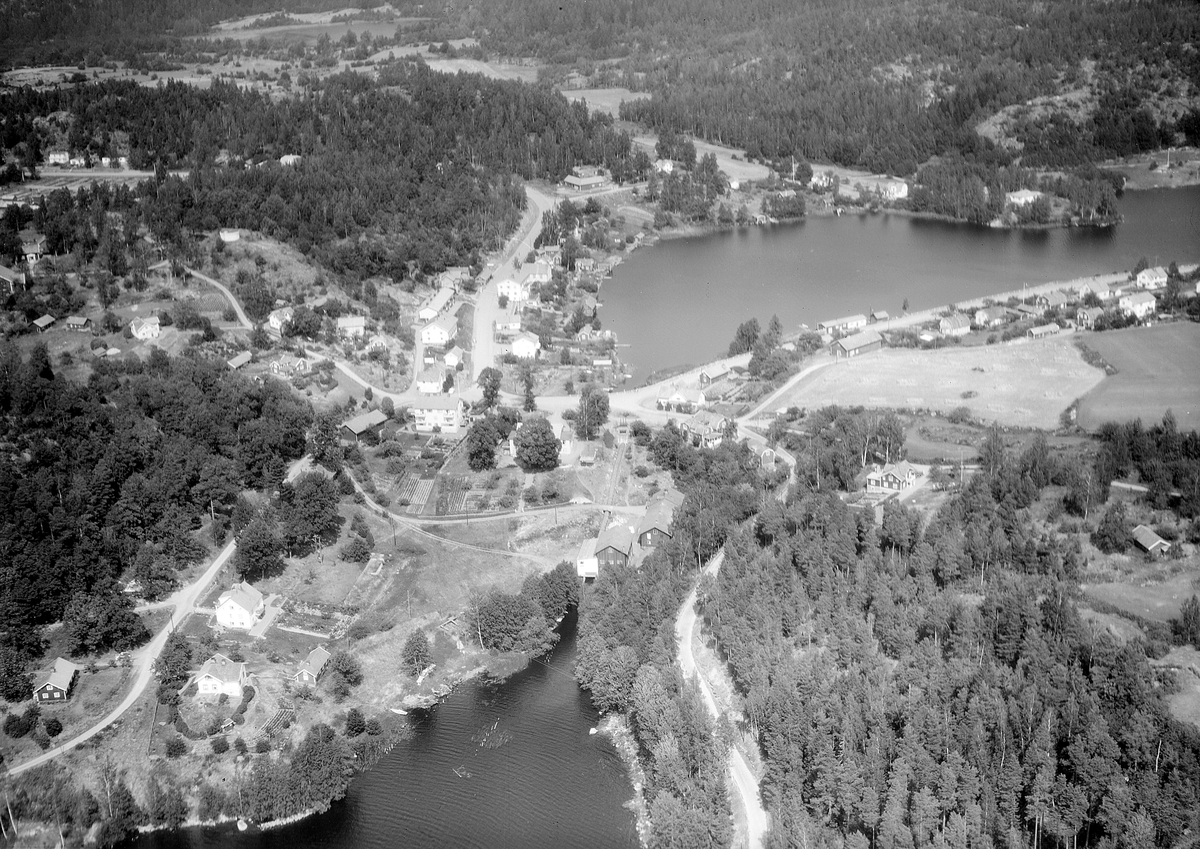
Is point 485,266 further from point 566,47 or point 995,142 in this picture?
point 566,47

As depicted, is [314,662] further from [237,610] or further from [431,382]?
[431,382]

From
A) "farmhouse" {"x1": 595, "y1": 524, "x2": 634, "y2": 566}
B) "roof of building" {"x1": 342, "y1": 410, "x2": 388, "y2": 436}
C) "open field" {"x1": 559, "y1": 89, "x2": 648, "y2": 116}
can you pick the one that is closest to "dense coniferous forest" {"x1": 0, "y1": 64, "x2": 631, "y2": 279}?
"open field" {"x1": 559, "y1": 89, "x2": 648, "y2": 116}

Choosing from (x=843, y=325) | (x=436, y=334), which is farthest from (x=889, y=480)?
(x=436, y=334)

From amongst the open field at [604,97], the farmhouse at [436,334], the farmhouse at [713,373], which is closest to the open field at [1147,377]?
the farmhouse at [713,373]

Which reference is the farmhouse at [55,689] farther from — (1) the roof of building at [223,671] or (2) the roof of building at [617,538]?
(2) the roof of building at [617,538]

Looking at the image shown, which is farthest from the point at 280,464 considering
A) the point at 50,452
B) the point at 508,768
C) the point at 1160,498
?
the point at 1160,498

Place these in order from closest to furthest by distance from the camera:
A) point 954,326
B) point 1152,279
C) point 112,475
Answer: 1. point 112,475
2. point 954,326
3. point 1152,279

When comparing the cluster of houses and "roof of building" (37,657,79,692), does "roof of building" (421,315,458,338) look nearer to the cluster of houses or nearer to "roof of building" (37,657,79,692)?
the cluster of houses
